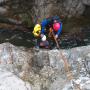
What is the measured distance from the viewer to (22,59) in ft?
47.0

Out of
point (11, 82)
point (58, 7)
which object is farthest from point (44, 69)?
point (58, 7)

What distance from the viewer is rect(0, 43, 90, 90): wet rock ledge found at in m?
12.5

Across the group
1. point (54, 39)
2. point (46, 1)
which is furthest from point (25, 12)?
point (54, 39)

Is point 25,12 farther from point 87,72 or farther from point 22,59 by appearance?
point 87,72

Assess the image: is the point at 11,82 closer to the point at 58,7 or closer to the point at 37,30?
the point at 37,30

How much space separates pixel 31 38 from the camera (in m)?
17.1

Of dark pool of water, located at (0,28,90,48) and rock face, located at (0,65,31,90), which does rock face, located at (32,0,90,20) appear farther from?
rock face, located at (0,65,31,90)

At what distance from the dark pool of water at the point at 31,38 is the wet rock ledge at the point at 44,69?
A: 1.24 m

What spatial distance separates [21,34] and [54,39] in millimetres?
2164

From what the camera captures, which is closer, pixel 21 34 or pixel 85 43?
pixel 85 43

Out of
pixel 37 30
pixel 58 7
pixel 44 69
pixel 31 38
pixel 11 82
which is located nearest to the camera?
pixel 11 82

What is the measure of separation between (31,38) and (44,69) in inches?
139

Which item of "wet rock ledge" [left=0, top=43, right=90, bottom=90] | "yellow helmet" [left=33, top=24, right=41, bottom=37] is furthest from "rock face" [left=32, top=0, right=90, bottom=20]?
"wet rock ledge" [left=0, top=43, right=90, bottom=90]

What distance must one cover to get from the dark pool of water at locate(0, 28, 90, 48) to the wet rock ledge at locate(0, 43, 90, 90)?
1244 millimetres
